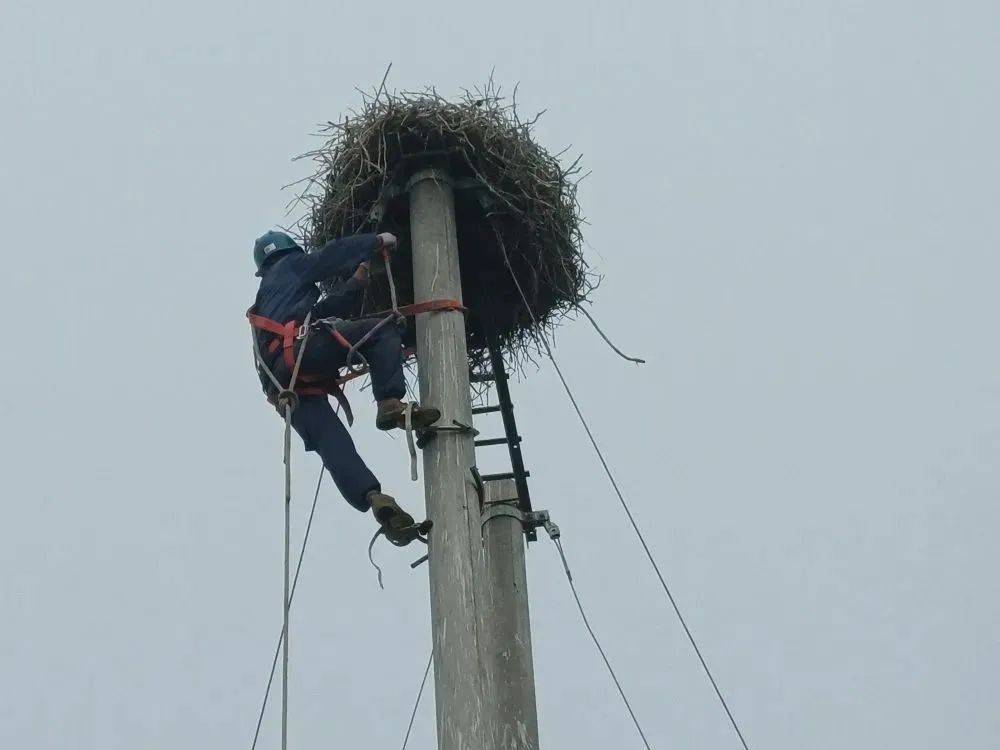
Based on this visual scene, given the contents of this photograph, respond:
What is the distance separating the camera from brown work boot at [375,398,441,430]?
5.17m

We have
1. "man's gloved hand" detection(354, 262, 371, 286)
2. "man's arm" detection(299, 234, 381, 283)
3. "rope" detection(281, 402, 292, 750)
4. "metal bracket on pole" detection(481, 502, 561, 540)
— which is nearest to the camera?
"rope" detection(281, 402, 292, 750)

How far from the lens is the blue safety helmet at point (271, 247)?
6.25 metres

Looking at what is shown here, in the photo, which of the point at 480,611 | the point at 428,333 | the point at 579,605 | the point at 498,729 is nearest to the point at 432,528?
the point at 480,611

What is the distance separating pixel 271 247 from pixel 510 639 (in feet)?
6.94

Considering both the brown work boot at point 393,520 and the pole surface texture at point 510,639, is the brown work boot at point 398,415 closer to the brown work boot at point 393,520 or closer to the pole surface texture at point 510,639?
Result: the brown work boot at point 393,520

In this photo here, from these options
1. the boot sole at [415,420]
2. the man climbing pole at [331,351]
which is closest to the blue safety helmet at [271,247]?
the man climbing pole at [331,351]

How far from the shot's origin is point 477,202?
6.38m

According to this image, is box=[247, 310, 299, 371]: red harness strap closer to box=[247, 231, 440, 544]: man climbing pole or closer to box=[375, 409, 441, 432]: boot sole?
box=[247, 231, 440, 544]: man climbing pole

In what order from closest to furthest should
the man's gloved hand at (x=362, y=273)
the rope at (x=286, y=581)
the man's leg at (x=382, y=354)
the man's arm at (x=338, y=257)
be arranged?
the rope at (x=286, y=581) < the man's leg at (x=382, y=354) < the man's arm at (x=338, y=257) < the man's gloved hand at (x=362, y=273)

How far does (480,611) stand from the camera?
4.79 meters

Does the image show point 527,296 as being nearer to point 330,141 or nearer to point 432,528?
point 330,141

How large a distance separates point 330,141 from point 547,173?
1.08m

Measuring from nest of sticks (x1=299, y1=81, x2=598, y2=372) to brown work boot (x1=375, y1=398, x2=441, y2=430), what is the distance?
4.08 ft

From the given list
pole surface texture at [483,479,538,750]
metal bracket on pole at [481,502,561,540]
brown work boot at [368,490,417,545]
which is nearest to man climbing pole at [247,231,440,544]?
brown work boot at [368,490,417,545]
